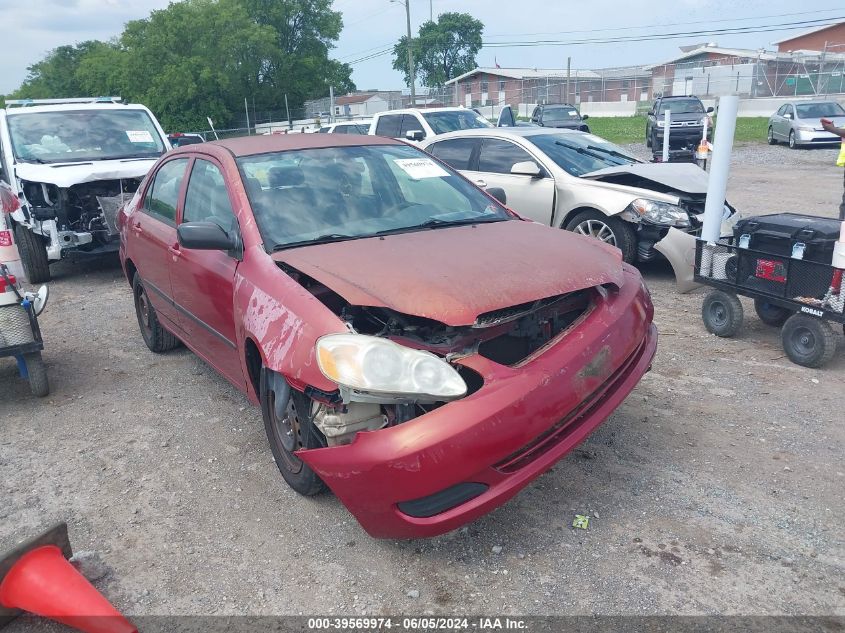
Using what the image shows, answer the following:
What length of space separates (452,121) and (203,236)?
32.3ft

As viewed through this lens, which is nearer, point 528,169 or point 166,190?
point 166,190

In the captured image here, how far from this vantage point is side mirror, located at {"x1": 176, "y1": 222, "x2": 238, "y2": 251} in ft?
11.7

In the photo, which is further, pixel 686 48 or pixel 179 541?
pixel 686 48

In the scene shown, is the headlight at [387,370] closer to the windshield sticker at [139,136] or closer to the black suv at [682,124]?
the windshield sticker at [139,136]

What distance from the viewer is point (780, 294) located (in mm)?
4906

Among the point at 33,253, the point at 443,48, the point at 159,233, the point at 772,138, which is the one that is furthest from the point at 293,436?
the point at 443,48

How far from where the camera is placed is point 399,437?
8.60 ft

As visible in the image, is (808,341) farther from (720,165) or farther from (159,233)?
(159,233)

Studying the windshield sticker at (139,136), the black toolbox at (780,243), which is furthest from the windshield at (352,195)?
the windshield sticker at (139,136)

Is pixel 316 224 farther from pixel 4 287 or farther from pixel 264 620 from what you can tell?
pixel 4 287

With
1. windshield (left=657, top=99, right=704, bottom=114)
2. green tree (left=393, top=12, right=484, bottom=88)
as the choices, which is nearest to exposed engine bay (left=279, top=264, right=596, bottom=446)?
windshield (left=657, top=99, right=704, bottom=114)

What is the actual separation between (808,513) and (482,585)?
153 cm

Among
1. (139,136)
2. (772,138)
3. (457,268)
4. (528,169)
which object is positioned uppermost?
(139,136)

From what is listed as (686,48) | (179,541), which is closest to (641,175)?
(179,541)
